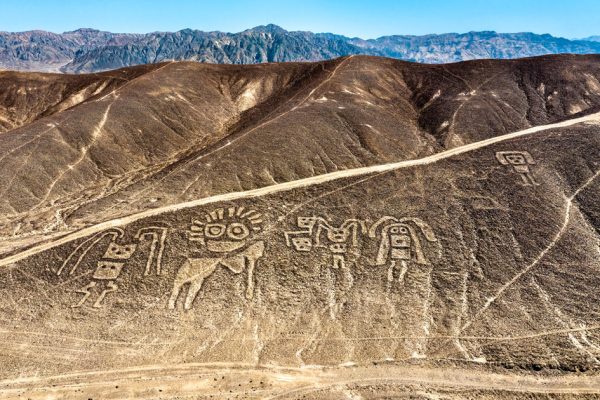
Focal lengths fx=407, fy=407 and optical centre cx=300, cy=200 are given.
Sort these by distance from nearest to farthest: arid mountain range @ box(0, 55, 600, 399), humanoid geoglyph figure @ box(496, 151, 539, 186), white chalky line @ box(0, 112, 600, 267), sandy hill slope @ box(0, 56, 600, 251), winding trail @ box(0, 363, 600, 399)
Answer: winding trail @ box(0, 363, 600, 399) → arid mountain range @ box(0, 55, 600, 399) → white chalky line @ box(0, 112, 600, 267) → humanoid geoglyph figure @ box(496, 151, 539, 186) → sandy hill slope @ box(0, 56, 600, 251)

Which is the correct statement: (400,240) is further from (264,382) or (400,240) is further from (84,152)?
(84,152)

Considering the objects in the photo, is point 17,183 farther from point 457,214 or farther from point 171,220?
point 457,214

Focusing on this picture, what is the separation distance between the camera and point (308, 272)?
36.4m

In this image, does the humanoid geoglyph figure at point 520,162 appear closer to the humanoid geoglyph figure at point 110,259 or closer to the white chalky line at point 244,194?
the white chalky line at point 244,194

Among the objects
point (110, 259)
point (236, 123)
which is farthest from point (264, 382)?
point (236, 123)

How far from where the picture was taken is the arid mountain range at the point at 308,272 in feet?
91.8

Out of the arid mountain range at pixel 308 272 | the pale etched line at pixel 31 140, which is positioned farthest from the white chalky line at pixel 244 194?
the pale etched line at pixel 31 140

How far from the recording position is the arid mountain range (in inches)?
1101

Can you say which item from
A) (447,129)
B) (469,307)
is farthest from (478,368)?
(447,129)

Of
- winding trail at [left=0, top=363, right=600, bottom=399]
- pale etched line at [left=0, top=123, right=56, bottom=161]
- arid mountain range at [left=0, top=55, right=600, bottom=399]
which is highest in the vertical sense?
pale etched line at [left=0, top=123, right=56, bottom=161]

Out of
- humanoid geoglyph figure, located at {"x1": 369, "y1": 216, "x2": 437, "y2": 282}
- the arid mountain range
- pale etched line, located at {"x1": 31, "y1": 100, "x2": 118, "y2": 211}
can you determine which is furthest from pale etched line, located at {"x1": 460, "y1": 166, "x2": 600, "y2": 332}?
pale etched line, located at {"x1": 31, "y1": 100, "x2": 118, "y2": 211}

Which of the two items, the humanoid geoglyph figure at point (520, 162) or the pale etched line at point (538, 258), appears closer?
the pale etched line at point (538, 258)

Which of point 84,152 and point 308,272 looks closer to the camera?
point 308,272

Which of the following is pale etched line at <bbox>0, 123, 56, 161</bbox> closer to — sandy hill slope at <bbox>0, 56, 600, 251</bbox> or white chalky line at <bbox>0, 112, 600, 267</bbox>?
sandy hill slope at <bbox>0, 56, 600, 251</bbox>
